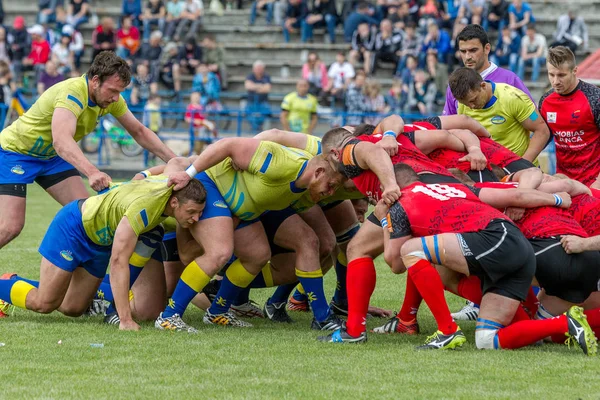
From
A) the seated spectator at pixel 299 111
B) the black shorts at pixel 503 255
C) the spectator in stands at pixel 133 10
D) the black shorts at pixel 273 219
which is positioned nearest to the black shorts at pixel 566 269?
the black shorts at pixel 503 255

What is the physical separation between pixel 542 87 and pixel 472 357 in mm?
17568

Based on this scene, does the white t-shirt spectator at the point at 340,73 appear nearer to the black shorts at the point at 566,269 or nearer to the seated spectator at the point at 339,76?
the seated spectator at the point at 339,76

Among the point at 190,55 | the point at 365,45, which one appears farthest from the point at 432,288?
the point at 190,55

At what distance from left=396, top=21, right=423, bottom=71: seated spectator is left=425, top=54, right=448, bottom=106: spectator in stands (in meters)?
0.98

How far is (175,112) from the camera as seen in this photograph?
2255cm

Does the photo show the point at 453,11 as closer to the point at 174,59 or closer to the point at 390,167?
the point at 174,59

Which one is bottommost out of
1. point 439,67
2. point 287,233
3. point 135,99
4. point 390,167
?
point 135,99

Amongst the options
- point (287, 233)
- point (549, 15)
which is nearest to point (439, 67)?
point (549, 15)

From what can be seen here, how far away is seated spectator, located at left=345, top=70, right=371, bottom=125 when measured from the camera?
72.7ft

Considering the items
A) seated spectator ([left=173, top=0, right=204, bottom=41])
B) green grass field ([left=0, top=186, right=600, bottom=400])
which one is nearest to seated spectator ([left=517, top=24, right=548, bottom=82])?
seated spectator ([left=173, top=0, right=204, bottom=41])

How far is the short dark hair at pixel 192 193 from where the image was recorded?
284 inches

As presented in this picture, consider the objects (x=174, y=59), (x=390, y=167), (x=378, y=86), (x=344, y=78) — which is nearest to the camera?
(x=390, y=167)

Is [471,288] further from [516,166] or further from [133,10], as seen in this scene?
[133,10]

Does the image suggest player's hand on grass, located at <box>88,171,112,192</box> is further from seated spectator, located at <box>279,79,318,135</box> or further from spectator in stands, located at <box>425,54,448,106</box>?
spectator in stands, located at <box>425,54,448,106</box>
